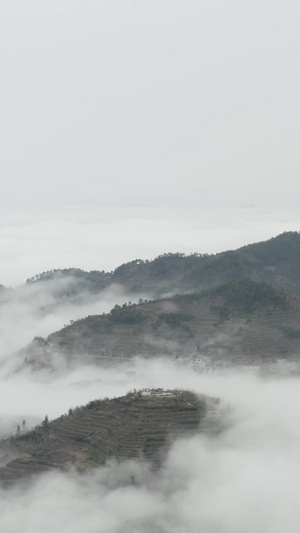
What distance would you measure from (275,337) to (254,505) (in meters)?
87.0

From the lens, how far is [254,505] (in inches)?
4387

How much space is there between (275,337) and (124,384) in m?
30.1

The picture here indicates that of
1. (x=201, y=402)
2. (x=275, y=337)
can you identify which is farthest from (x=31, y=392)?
(x=201, y=402)

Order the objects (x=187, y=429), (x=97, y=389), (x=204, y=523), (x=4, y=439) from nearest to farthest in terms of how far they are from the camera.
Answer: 1. (x=204, y=523)
2. (x=187, y=429)
3. (x=4, y=439)
4. (x=97, y=389)

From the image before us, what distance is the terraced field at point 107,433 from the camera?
12706cm

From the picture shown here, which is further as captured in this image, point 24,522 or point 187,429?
point 187,429

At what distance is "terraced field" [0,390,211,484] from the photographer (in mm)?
127062

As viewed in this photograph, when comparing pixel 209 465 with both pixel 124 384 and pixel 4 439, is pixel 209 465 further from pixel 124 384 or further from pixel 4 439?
pixel 124 384

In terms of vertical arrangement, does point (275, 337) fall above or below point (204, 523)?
above

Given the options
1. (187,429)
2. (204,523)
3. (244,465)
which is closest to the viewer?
(204,523)

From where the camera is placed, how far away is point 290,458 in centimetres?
12669

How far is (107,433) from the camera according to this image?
433 feet

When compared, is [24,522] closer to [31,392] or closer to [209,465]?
[209,465]

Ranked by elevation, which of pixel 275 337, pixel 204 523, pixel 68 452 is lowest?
pixel 204 523
